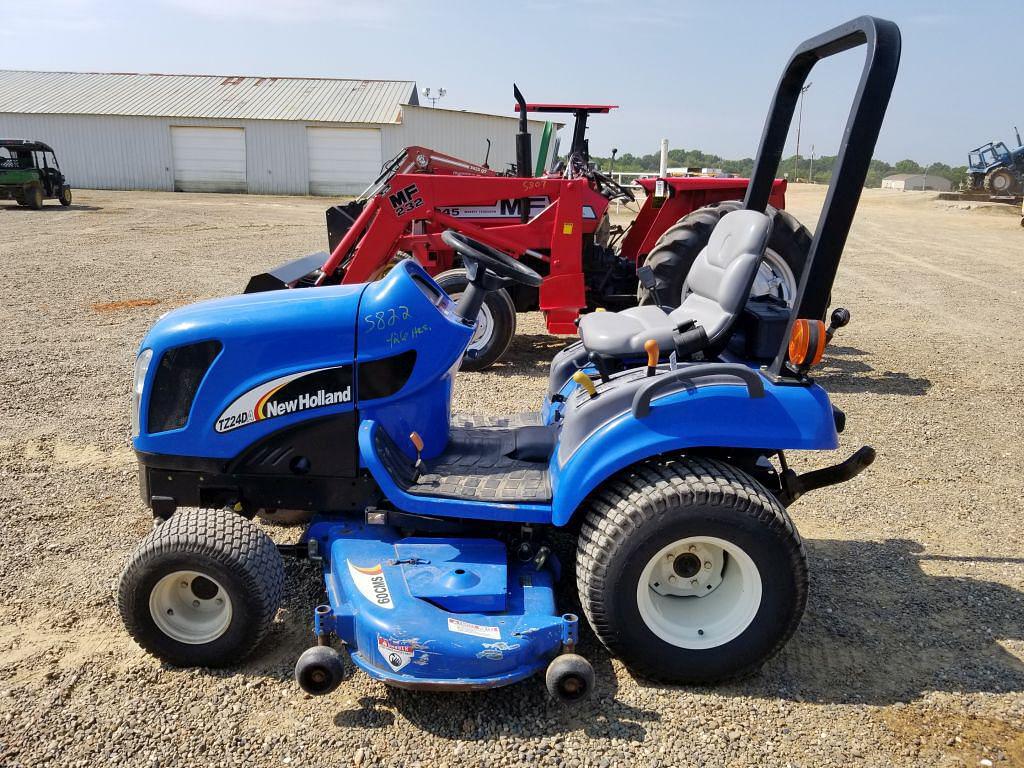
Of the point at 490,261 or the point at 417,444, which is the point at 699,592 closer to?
the point at 417,444

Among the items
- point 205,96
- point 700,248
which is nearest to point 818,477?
point 700,248

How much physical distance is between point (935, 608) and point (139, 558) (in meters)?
3.04

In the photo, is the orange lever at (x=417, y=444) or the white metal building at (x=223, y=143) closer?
the orange lever at (x=417, y=444)

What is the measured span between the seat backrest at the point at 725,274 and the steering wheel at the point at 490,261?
0.64 m

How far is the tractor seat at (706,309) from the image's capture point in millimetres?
3131

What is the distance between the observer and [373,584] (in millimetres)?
2771

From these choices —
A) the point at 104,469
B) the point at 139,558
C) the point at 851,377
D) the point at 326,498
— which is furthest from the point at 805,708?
the point at 851,377

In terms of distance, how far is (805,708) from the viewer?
275 cm

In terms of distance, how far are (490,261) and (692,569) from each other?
4.56 feet

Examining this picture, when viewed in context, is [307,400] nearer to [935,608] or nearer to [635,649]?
[635,649]

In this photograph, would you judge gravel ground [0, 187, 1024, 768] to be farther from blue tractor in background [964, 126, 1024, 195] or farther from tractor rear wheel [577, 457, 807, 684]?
blue tractor in background [964, 126, 1024, 195]

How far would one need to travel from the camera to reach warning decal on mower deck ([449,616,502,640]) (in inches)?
103

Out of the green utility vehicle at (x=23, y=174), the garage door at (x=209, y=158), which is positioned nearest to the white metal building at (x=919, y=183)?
the garage door at (x=209, y=158)

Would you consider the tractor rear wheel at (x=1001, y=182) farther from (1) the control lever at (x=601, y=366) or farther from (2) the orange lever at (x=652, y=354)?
(2) the orange lever at (x=652, y=354)
